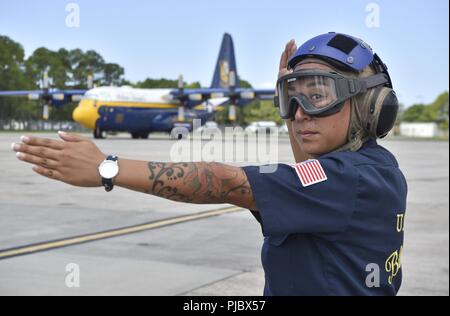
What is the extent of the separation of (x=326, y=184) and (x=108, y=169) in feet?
2.19

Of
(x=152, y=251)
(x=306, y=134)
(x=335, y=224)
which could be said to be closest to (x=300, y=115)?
(x=306, y=134)

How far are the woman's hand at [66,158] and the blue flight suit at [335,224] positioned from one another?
50cm

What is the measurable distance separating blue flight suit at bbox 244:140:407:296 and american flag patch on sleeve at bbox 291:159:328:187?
0.04 feet

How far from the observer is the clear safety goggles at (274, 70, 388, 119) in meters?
1.82

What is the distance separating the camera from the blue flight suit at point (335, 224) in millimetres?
1775

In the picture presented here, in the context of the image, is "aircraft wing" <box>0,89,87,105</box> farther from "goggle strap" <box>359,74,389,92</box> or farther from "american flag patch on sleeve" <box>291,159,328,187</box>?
"goggle strap" <box>359,74,389,92</box>

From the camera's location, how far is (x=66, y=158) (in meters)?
1.38

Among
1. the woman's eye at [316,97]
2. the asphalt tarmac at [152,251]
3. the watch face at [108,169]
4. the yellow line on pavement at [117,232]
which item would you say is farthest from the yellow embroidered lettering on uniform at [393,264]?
the yellow line on pavement at [117,232]

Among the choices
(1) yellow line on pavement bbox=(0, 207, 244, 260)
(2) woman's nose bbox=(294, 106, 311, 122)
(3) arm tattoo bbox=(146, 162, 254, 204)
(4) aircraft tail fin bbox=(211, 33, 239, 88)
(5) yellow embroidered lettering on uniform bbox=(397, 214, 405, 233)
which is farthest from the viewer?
(1) yellow line on pavement bbox=(0, 207, 244, 260)

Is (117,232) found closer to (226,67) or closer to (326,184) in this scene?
(226,67)

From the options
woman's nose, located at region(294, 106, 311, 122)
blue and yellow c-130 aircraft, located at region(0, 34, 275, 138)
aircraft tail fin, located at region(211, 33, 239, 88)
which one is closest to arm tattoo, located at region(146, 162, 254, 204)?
woman's nose, located at region(294, 106, 311, 122)
